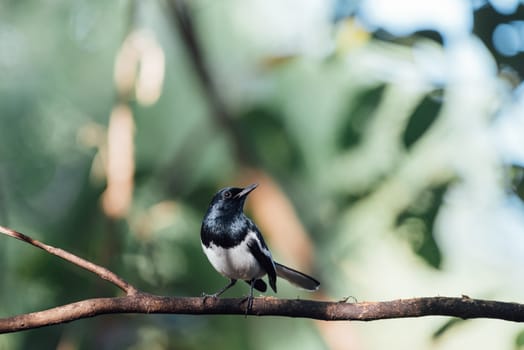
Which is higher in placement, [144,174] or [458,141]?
[144,174]

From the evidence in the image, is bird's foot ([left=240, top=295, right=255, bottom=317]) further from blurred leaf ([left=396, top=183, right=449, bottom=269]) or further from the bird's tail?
blurred leaf ([left=396, top=183, right=449, bottom=269])

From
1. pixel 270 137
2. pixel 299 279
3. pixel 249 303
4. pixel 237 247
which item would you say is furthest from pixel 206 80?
pixel 249 303

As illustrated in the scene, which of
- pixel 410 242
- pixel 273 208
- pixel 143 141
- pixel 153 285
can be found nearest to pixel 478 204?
pixel 273 208

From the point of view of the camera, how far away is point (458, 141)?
13.1ft

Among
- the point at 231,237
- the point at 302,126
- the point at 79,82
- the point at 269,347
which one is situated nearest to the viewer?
the point at 231,237

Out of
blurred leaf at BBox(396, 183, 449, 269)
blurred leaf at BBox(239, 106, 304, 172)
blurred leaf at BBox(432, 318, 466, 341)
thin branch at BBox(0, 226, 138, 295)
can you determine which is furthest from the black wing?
blurred leaf at BBox(239, 106, 304, 172)

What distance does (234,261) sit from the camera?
101 inches

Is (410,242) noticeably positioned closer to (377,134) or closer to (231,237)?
(231,237)

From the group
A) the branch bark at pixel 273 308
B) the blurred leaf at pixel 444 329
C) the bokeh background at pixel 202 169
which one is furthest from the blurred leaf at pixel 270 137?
the blurred leaf at pixel 444 329

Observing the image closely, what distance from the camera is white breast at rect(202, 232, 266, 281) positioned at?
2568mm

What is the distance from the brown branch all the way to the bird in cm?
48

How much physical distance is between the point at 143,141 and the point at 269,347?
149 cm

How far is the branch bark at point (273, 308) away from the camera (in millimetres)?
1911

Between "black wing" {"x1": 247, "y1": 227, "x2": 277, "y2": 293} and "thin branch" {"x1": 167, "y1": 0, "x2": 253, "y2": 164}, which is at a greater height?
"thin branch" {"x1": 167, "y1": 0, "x2": 253, "y2": 164}
